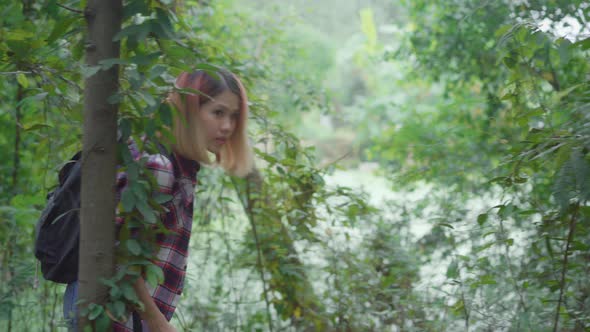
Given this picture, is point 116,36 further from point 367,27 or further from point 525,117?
Answer: point 367,27

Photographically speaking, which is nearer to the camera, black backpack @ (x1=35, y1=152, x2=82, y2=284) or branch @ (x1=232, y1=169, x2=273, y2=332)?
black backpack @ (x1=35, y1=152, x2=82, y2=284)

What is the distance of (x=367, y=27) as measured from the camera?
1652 centimetres

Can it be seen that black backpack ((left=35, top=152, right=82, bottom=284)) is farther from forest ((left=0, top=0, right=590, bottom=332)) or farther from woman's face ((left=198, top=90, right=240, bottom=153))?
woman's face ((left=198, top=90, right=240, bottom=153))

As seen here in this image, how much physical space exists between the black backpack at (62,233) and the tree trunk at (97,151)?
0.74 feet

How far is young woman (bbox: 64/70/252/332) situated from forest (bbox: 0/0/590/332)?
10cm

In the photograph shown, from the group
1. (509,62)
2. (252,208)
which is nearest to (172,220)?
(509,62)

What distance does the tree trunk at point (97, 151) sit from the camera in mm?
1404

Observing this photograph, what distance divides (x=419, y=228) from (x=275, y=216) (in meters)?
A: 1.99

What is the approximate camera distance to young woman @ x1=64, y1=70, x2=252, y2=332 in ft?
5.54

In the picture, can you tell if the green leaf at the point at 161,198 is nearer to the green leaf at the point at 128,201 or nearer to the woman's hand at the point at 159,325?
the green leaf at the point at 128,201

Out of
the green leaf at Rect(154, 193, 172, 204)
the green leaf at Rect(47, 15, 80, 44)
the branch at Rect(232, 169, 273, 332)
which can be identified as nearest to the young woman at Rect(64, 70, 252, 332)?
the green leaf at Rect(154, 193, 172, 204)

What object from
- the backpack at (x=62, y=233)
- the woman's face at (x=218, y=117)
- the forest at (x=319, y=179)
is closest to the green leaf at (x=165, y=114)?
the forest at (x=319, y=179)

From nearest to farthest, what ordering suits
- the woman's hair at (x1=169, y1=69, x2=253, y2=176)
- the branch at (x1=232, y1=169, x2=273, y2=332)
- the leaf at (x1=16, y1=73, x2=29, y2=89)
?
the woman's hair at (x1=169, y1=69, x2=253, y2=176)
the leaf at (x1=16, y1=73, x2=29, y2=89)
the branch at (x1=232, y1=169, x2=273, y2=332)

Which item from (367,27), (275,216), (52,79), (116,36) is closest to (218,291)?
(275,216)
